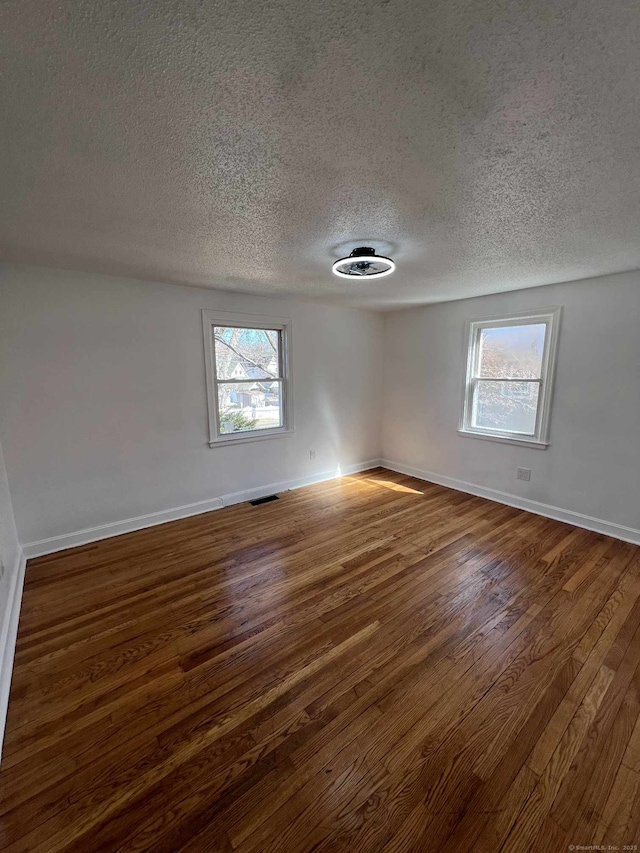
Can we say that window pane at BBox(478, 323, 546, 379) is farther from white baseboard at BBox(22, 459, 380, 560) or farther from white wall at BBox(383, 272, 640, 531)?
white baseboard at BBox(22, 459, 380, 560)

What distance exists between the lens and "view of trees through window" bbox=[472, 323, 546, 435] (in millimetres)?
3625

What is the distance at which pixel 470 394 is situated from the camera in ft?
13.8

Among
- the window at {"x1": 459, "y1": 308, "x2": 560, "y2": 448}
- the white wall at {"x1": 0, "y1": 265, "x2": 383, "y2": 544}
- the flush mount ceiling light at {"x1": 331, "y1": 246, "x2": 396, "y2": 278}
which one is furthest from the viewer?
the window at {"x1": 459, "y1": 308, "x2": 560, "y2": 448}

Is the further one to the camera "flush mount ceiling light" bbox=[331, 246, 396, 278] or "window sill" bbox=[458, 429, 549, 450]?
"window sill" bbox=[458, 429, 549, 450]

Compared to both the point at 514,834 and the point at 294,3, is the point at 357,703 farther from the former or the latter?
the point at 294,3

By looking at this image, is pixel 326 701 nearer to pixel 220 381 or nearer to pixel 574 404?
pixel 220 381

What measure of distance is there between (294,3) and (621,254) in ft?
9.39

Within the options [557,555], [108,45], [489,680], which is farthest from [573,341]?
[108,45]

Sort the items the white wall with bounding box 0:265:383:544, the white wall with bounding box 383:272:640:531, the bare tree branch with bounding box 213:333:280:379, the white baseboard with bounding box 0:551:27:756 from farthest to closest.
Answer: the bare tree branch with bounding box 213:333:280:379 < the white wall with bounding box 383:272:640:531 < the white wall with bounding box 0:265:383:544 < the white baseboard with bounding box 0:551:27:756

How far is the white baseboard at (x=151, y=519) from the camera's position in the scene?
2.90m

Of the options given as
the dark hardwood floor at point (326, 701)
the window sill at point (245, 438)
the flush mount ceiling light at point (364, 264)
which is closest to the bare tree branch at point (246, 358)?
the window sill at point (245, 438)

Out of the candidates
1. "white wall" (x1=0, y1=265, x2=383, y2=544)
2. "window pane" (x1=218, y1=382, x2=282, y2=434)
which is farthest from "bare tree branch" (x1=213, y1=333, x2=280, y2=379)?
"white wall" (x1=0, y1=265, x2=383, y2=544)

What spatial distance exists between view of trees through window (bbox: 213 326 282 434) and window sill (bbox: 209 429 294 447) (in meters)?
0.10

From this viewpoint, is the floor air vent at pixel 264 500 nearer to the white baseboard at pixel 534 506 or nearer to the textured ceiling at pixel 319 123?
the white baseboard at pixel 534 506
